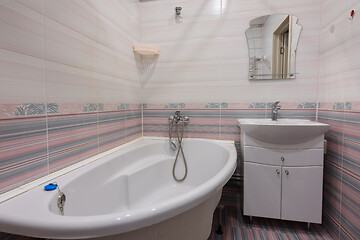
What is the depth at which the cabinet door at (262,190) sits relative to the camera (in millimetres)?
1435

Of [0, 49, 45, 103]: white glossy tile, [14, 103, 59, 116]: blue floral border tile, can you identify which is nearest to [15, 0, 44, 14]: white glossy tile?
[0, 49, 45, 103]: white glossy tile

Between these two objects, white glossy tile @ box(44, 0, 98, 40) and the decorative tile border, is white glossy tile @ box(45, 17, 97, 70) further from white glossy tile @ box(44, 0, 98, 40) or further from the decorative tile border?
the decorative tile border

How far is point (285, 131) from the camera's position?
1.32 m

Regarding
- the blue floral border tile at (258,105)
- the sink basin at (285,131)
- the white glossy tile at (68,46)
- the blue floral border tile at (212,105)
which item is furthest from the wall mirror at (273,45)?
the white glossy tile at (68,46)

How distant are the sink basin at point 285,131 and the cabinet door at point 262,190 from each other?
0.74ft

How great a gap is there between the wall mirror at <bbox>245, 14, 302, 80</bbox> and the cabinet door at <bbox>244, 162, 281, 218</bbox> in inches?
33.3

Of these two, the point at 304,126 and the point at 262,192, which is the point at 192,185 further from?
the point at 304,126

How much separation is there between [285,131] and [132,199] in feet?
3.90

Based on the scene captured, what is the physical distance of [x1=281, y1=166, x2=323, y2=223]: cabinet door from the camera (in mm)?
1381

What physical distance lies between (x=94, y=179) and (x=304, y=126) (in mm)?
1388

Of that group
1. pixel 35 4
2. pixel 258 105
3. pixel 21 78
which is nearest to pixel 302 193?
pixel 258 105

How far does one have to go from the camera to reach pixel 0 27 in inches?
28.2

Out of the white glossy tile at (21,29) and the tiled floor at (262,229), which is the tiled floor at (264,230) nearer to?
the tiled floor at (262,229)

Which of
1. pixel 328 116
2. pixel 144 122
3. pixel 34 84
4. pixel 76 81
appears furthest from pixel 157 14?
pixel 328 116
